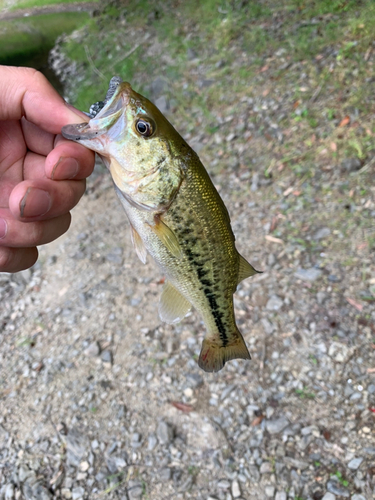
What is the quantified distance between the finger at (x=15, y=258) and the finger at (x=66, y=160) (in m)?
0.72

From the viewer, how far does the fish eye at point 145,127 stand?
82.4 inches

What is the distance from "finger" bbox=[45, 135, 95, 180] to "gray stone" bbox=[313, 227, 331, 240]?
347 centimetres

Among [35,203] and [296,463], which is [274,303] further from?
[35,203]

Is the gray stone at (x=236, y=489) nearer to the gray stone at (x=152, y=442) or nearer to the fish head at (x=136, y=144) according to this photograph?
the gray stone at (x=152, y=442)

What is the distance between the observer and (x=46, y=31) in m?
18.3

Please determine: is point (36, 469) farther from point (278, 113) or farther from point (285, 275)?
point (278, 113)

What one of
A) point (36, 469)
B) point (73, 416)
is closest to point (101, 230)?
point (73, 416)

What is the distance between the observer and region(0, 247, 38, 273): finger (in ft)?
8.50

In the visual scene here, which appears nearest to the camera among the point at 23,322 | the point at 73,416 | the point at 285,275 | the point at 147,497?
the point at 147,497

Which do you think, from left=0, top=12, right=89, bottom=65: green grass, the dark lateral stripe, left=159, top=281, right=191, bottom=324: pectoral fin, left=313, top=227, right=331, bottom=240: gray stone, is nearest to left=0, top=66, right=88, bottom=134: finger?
the dark lateral stripe

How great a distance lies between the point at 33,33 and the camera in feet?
60.9

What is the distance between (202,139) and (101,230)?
2581 millimetres

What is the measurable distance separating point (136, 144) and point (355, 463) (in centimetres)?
334

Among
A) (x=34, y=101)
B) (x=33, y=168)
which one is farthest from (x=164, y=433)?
(x=34, y=101)
